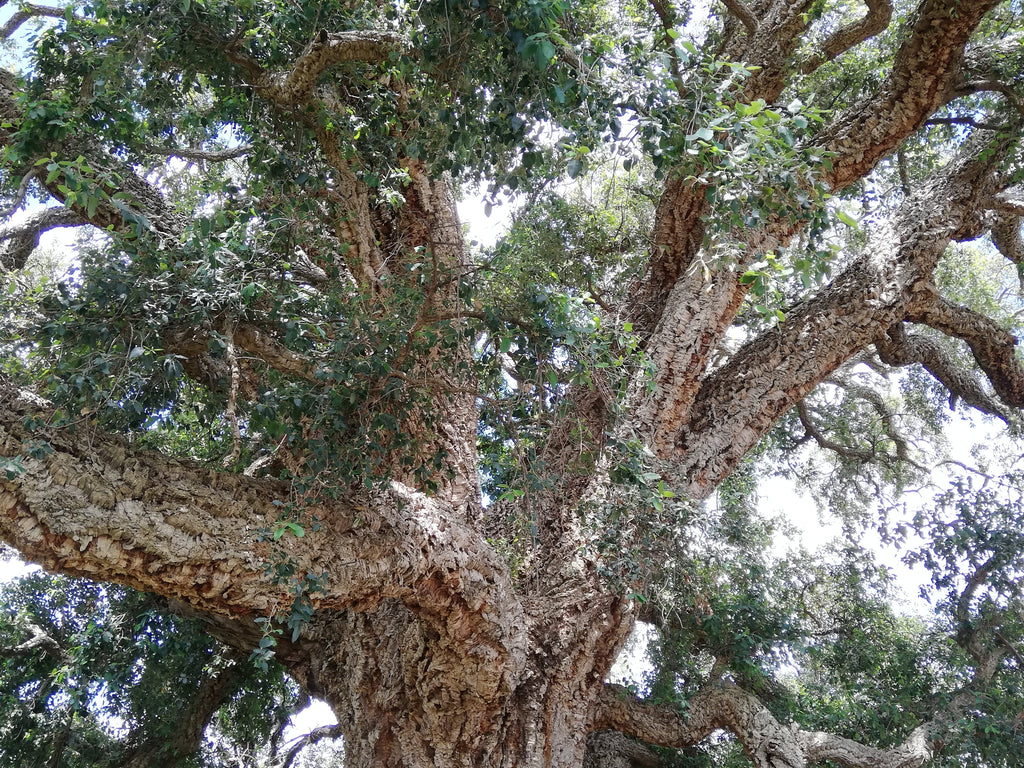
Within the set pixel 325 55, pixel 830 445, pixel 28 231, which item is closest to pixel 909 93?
pixel 325 55

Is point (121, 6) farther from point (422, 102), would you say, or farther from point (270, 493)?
point (270, 493)

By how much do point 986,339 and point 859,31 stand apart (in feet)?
7.70

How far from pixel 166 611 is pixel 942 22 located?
6.37 meters

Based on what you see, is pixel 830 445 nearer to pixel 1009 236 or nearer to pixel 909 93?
pixel 1009 236

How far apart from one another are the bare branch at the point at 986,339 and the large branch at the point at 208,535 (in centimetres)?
368

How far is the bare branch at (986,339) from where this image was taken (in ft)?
16.9

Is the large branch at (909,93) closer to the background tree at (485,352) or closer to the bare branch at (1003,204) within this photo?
the background tree at (485,352)

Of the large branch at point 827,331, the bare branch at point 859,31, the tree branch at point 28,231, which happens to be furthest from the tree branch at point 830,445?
the tree branch at point 28,231

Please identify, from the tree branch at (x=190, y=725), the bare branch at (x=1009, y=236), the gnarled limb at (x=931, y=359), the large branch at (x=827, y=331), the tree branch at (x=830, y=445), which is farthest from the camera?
the tree branch at (x=830, y=445)

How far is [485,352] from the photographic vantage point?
3787 mm

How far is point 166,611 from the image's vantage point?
5574 millimetres

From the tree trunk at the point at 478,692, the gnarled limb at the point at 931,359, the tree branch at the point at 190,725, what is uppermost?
the gnarled limb at the point at 931,359

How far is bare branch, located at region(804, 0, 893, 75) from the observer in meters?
4.49

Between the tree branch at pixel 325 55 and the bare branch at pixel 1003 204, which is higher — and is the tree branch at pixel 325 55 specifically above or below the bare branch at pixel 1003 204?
below
